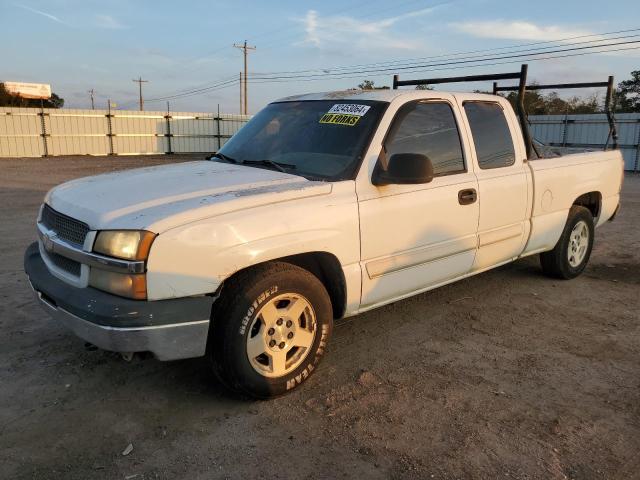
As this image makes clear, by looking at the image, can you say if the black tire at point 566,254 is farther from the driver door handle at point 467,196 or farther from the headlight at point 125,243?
the headlight at point 125,243

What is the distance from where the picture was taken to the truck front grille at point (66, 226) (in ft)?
9.90

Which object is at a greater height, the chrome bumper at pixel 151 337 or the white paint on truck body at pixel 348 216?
the white paint on truck body at pixel 348 216

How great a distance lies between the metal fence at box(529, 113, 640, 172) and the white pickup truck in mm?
18670

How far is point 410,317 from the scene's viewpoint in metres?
4.70

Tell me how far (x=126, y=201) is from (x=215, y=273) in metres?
0.69

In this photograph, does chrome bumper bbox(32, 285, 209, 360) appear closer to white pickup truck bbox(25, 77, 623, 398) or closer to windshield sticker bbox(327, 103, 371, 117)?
white pickup truck bbox(25, 77, 623, 398)

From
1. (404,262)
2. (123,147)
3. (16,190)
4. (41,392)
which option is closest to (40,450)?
(41,392)

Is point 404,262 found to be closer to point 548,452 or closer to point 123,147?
point 548,452

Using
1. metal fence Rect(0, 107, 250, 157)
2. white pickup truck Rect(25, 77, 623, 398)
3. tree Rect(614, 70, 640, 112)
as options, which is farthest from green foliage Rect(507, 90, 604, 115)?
white pickup truck Rect(25, 77, 623, 398)

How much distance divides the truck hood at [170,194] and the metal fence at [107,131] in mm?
25988

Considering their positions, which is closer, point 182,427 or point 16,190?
point 182,427

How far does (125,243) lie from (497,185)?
3.07 metres

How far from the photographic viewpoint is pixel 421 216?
390 centimetres

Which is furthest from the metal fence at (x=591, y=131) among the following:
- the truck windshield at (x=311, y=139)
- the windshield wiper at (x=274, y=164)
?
the windshield wiper at (x=274, y=164)
